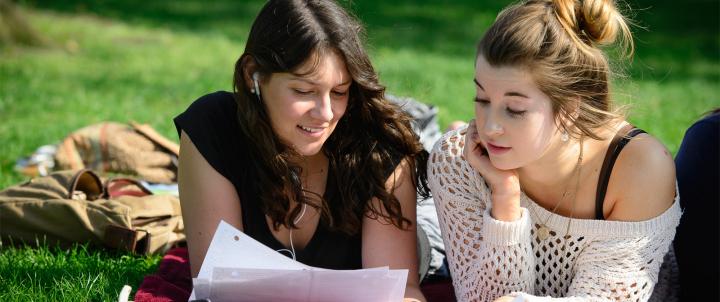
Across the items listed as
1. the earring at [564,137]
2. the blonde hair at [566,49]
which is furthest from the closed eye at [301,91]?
the earring at [564,137]

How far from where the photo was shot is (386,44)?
33.6 feet

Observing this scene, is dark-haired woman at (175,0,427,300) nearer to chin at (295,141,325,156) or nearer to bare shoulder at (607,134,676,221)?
chin at (295,141,325,156)

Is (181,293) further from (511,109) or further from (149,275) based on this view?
(511,109)

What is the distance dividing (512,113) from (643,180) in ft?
1.64

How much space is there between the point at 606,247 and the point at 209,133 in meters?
1.45

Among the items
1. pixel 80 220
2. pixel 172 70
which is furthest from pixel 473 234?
pixel 172 70

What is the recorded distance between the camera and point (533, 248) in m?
3.18

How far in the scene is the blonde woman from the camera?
9.19 feet

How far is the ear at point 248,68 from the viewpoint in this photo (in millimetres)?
3178

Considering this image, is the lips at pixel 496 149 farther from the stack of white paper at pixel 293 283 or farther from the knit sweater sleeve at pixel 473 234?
the stack of white paper at pixel 293 283

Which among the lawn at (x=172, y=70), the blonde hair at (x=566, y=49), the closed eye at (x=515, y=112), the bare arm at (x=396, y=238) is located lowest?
the lawn at (x=172, y=70)

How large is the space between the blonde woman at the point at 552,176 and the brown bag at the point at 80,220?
147 cm

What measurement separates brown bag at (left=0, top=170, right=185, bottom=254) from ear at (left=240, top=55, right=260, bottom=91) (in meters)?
1.12

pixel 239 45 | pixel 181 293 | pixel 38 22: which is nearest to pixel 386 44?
pixel 239 45
